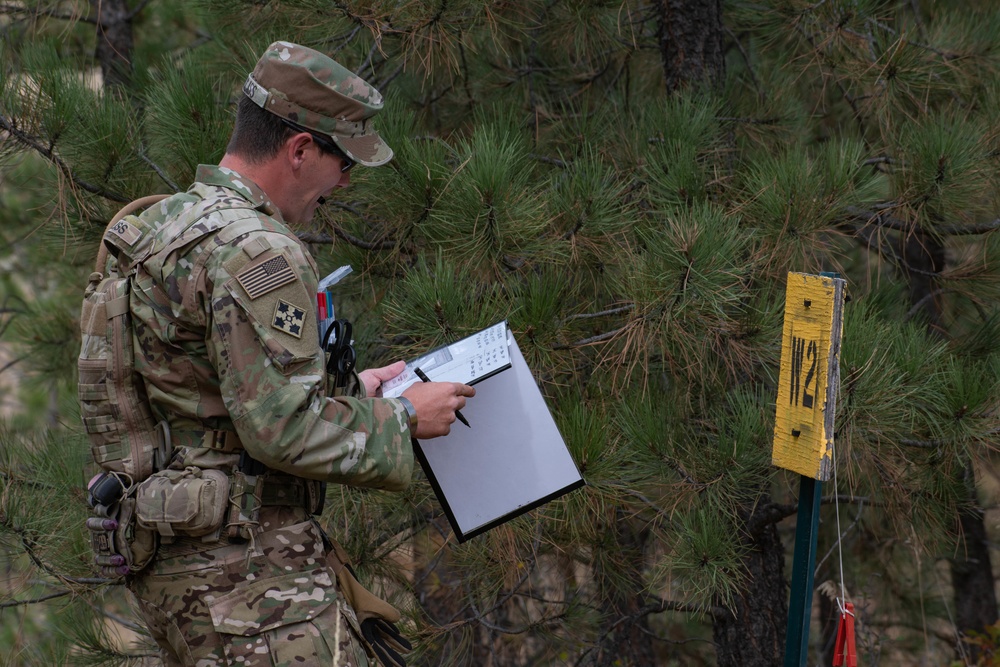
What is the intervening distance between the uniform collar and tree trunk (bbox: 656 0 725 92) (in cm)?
157

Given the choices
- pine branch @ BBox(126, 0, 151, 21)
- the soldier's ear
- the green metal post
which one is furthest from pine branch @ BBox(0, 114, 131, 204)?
the green metal post

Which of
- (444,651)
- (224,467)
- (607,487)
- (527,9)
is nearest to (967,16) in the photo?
(527,9)

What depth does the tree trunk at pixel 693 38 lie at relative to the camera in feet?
8.99

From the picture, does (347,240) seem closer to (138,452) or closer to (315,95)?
(315,95)

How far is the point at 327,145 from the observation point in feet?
5.27

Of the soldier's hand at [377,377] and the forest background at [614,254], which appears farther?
the forest background at [614,254]

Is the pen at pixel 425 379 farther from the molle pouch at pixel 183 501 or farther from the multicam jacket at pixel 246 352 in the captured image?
the molle pouch at pixel 183 501

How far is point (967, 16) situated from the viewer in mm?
3051

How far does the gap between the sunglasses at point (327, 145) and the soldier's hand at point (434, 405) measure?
1.31 ft

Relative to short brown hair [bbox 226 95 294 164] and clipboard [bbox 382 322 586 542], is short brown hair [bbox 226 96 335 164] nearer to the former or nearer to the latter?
short brown hair [bbox 226 95 294 164]

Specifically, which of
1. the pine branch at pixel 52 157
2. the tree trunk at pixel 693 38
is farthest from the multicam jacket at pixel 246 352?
the tree trunk at pixel 693 38

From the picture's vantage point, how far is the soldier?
1.38 meters

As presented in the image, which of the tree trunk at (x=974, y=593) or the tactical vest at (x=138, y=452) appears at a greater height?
the tactical vest at (x=138, y=452)

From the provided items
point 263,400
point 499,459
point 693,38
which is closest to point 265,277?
point 263,400
